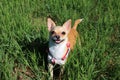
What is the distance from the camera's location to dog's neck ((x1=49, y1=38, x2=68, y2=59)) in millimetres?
2832

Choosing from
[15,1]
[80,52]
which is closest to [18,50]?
[80,52]

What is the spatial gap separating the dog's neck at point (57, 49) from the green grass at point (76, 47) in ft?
0.37

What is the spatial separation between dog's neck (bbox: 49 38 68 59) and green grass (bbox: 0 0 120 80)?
0.11 metres

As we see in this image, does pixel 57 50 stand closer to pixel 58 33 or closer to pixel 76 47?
pixel 58 33

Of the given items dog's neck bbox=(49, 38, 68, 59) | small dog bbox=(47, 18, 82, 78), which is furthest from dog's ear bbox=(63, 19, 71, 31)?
dog's neck bbox=(49, 38, 68, 59)

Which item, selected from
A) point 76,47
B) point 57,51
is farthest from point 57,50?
point 76,47

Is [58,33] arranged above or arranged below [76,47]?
above

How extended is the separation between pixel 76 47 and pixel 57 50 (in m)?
0.30

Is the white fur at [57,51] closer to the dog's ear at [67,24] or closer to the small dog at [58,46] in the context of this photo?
the small dog at [58,46]

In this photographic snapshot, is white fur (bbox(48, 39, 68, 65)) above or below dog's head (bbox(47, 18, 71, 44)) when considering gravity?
below

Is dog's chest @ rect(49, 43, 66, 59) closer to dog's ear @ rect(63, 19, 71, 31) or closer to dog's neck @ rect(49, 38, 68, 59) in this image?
dog's neck @ rect(49, 38, 68, 59)

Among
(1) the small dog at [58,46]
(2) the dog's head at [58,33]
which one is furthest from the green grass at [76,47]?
(2) the dog's head at [58,33]

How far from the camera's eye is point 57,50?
112 inches

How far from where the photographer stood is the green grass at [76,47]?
9.37 feet
